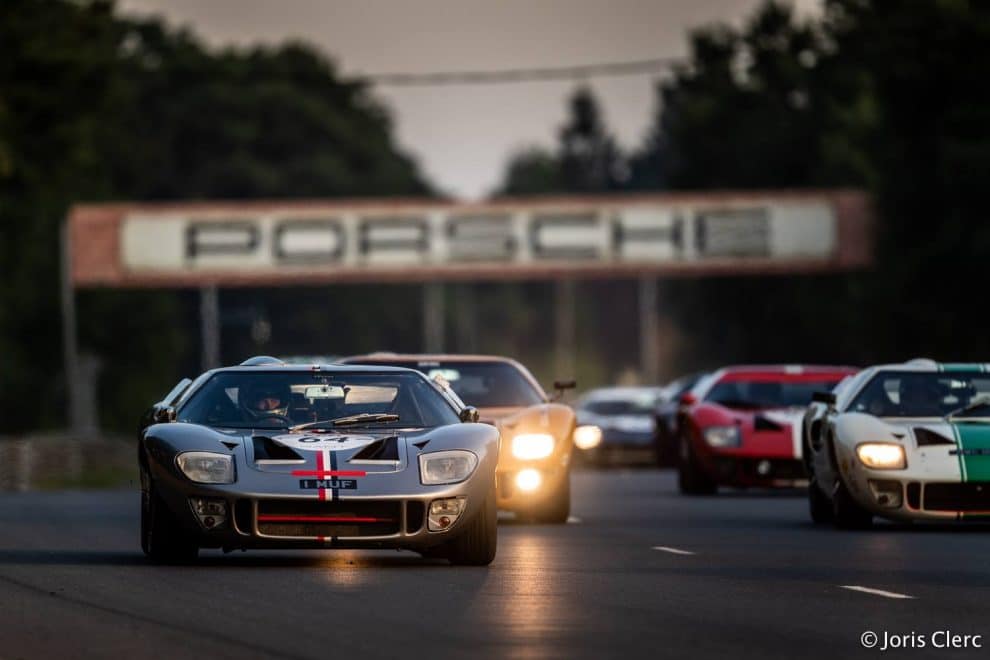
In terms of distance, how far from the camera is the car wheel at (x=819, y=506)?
22.3 meters

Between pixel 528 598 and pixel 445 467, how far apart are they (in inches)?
94.1

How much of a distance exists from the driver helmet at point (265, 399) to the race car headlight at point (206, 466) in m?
0.87

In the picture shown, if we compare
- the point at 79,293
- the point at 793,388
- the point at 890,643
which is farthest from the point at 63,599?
the point at 79,293

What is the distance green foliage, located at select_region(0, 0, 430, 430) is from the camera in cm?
6312

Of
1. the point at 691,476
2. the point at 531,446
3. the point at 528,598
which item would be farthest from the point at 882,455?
the point at 691,476

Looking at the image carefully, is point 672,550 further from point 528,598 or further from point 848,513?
point 528,598

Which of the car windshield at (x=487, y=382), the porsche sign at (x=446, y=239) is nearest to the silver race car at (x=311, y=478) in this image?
the car windshield at (x=487, y=382)

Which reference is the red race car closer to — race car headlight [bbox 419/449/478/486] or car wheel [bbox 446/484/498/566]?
car wheel [bbox 446/484/498/566]

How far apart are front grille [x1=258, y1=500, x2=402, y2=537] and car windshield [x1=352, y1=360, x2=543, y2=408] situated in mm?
7077

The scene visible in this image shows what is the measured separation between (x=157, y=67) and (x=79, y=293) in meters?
26.1

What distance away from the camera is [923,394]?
21641 mm

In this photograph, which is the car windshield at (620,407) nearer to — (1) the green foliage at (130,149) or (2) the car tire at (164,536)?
(1) the green foliage at (130,149)

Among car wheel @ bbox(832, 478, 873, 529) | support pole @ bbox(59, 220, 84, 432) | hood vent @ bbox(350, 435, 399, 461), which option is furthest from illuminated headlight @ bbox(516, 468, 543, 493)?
support pole @ bbox(59, 220, 84, 432)

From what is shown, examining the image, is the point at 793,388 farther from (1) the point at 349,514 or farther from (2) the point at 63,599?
(2) the point at 63,599
